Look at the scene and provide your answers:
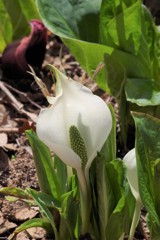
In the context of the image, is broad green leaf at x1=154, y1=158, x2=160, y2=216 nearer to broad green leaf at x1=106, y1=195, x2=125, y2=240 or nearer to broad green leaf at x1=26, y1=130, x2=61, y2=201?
broad green leaf at x1=106, y1=195, x2=125, y2=240

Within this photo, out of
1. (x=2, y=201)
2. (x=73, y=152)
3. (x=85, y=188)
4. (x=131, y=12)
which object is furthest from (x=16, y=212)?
(x=131, y=12)

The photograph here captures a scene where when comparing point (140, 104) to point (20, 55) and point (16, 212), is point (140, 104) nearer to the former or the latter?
point (16, 212)

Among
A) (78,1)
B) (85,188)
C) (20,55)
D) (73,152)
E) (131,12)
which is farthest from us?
(20,55)

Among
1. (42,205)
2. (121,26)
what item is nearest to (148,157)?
(42,205)

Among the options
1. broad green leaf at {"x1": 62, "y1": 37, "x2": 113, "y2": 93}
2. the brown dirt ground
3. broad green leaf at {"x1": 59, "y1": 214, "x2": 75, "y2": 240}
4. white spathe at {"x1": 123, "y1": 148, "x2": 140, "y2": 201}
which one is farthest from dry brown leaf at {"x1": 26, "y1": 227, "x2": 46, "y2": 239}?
broad green leaf at {"x1": 62, "y1": 37, "x2": 113, "y2": 93}

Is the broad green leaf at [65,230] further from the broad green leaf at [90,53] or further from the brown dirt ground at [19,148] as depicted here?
the broad green leaf at [90,53]

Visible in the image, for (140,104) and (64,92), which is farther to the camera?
(140,104)

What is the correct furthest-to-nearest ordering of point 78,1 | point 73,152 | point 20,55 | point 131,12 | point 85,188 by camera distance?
point 20,55 → point 78,1 → point 131,12 → point 85,188 → point 73,152

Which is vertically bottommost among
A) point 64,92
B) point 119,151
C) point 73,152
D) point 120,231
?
point 119,151
